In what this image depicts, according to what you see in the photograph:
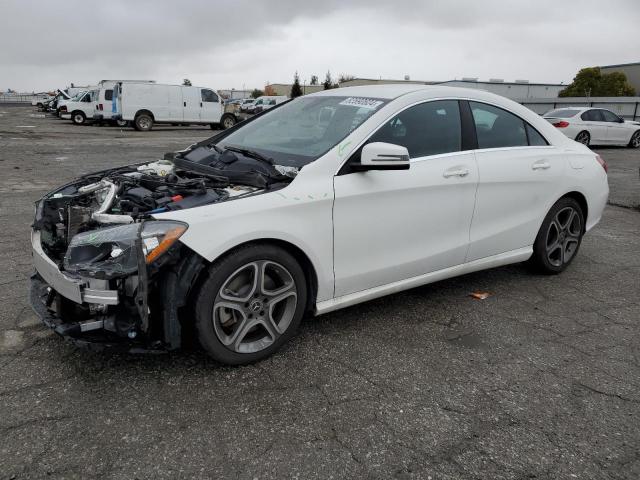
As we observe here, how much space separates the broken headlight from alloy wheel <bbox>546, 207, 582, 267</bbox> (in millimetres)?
3397

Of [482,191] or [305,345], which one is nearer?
A: [305,345]

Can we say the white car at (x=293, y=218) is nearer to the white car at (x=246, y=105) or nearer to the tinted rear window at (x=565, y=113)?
the tinted rear window at (x=565, y=113)

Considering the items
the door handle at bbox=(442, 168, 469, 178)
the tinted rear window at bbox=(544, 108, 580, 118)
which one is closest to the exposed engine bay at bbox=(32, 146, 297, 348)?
the door handle at bbox=(442, 168, 469, 178)

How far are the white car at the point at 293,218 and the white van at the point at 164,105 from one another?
21.2 m

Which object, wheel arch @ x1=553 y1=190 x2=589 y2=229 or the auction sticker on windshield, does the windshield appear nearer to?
the auction sticker on windshield

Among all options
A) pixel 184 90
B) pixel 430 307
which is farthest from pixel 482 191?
pixel 184 90

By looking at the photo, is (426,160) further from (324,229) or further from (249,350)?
(249,350)

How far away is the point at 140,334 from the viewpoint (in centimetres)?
261

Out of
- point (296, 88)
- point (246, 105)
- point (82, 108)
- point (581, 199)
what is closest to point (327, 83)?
point (296, 88)

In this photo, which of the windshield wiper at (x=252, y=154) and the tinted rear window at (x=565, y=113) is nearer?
the windshield wiper at (x=252, y=154)

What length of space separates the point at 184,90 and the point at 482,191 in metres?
22.7

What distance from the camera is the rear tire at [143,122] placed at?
2333 cm

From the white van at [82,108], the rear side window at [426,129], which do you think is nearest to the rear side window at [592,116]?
the rear side window at [426,129]

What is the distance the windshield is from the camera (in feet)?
10.9
